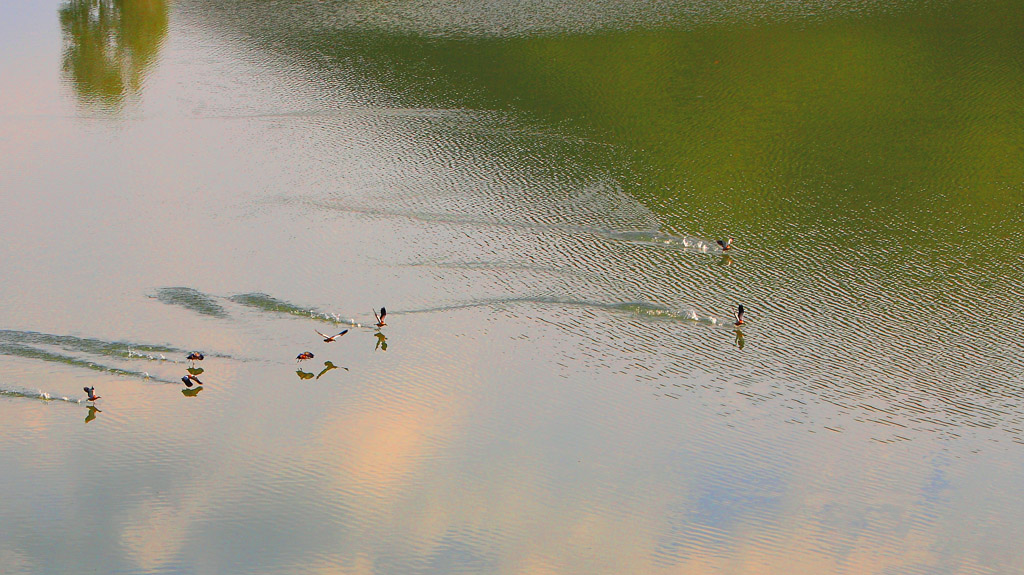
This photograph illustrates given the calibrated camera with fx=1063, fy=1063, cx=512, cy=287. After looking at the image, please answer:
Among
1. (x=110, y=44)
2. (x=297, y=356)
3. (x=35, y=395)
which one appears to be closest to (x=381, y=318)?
(x=297, y=356)

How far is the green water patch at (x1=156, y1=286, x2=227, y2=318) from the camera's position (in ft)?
76.4

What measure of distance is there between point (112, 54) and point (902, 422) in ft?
112

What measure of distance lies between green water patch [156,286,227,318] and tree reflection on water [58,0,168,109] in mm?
15487

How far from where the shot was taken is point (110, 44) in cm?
4294

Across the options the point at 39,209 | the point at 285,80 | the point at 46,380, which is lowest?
the point at 46,380

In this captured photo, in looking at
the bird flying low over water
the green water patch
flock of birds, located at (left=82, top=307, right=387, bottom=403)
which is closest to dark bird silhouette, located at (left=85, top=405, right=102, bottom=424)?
flock of birds, located at (left=82, top=307, right=387, bottom=403)

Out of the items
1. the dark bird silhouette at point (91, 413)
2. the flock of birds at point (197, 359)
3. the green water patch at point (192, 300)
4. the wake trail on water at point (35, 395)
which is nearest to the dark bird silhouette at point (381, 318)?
the flock of birds at point (197, 359)

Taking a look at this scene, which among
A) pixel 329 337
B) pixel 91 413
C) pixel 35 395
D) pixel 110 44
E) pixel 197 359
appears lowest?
pixel 91 413

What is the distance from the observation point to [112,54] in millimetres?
41844

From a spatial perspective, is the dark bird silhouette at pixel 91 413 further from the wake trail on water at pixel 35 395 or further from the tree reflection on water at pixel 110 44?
the tree reflection on water at pixel 110 44

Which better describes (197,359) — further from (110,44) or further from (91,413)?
(110,44)

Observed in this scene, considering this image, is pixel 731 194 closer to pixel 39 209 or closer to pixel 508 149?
pixel 508 149

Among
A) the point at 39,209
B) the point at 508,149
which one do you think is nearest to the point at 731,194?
the point at 508,149

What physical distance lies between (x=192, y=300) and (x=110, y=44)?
23.5m
